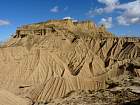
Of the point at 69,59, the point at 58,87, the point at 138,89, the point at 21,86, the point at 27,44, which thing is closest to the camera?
the point at 138,89

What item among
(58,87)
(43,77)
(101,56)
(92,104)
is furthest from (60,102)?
(101,56)

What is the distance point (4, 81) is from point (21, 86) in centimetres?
341

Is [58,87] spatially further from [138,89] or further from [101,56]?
[101,56]

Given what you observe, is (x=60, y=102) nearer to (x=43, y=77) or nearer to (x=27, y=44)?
(x=43, y=77)

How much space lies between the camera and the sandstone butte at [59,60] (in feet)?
148

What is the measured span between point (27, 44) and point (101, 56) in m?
23.0

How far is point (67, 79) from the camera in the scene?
4753cm

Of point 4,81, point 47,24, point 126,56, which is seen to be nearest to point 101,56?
point 126,56

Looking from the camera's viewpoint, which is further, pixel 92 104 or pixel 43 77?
pixel 43 77

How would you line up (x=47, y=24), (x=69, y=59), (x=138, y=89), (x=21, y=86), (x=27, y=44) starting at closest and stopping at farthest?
(x=138, y=89), (x=21, y=86), (x=27, y=44), (x=69, y=59), (x=47, y=24)

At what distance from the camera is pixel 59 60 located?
227 ft

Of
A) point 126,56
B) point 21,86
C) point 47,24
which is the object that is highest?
point 47,24

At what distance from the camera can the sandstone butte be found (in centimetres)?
4509

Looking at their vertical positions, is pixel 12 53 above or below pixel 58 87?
above
